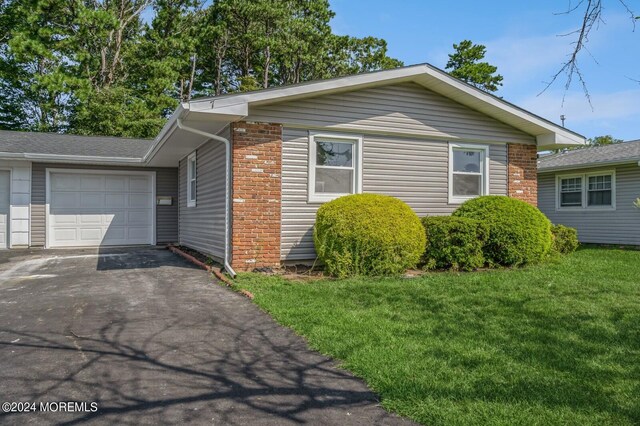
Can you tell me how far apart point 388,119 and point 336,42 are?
2318 centimetres

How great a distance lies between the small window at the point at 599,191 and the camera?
14.6m

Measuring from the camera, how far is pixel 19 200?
1259cm

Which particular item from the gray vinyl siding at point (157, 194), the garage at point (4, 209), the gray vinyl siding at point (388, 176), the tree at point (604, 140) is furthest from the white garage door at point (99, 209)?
the tree at point (604, 140)

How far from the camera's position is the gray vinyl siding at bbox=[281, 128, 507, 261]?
28.2 feet

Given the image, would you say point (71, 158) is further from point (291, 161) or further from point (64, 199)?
point (291, 161)

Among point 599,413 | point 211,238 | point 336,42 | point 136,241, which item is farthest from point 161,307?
point 336,42

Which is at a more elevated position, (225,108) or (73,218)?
(225,108)

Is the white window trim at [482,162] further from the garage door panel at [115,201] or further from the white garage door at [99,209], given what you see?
the garage door panel at [115,201]

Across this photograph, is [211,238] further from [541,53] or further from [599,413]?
[599,413]

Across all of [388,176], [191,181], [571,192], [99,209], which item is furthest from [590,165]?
[99,209]

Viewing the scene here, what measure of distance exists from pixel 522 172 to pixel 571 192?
21.0 feet

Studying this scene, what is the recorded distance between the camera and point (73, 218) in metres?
13.2

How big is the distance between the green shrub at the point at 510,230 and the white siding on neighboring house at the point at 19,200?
37.7 ft

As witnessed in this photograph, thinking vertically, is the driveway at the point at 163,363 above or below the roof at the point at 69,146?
below
